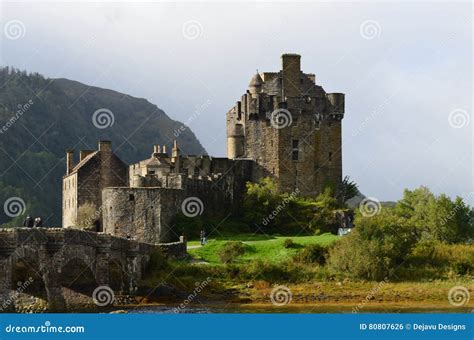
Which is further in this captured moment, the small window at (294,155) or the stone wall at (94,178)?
the small window at (294,155)

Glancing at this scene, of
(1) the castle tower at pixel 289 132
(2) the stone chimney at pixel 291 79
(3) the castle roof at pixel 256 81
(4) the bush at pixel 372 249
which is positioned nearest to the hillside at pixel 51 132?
(3) the castle roof at pixel 256 81

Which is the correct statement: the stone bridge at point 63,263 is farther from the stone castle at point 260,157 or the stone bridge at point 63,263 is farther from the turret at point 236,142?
the turret at point 236,142

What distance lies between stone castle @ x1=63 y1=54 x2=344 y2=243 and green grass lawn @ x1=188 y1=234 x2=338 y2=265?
8251 mm

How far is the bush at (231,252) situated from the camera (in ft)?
222

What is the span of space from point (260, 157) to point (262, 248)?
16805mm

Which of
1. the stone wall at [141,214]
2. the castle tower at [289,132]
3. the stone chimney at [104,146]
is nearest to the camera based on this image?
the stone wall at [141,214]

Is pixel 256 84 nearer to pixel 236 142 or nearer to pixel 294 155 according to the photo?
pixel 236 142

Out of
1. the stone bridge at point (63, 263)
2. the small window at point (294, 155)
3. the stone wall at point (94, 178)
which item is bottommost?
the stone bridge at point (63, 263)

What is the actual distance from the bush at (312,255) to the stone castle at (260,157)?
12.4 metres

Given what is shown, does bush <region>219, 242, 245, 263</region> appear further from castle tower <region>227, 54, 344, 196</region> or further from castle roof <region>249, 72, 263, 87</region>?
castle roof <region>249, 72, 263, 87</region>

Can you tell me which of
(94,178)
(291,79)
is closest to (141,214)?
(94,178)

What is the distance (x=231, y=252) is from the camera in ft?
223

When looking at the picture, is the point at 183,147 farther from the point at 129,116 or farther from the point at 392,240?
the point at 392,240

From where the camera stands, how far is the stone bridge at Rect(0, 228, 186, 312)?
53.5m
